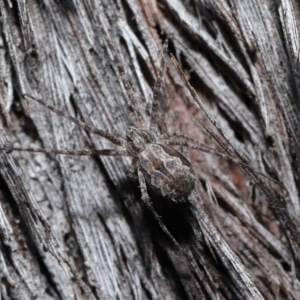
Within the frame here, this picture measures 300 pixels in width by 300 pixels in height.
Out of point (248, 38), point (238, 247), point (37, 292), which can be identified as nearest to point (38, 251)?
point (37, 292)

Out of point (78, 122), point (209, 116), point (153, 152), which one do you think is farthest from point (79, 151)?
point (209, 116)

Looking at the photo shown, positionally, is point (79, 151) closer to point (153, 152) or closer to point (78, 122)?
point (78, 122)

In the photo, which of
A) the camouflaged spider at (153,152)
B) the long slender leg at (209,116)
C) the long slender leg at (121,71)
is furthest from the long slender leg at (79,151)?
the long slender leg at (209,116)

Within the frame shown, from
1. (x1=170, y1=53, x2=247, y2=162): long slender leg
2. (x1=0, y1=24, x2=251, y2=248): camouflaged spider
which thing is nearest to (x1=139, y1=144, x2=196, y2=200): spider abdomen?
(x1=0, y1=24, x2=251, y2=248): camouflaged spider

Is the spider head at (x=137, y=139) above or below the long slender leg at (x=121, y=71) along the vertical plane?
below

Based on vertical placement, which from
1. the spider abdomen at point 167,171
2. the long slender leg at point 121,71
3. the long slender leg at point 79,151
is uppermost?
the long slender leg at point 121,71

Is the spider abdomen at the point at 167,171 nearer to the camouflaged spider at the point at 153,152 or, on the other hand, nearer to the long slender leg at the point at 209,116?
the camouflaged spider at the point at 153,152

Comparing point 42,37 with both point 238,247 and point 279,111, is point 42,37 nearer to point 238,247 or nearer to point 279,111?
point 279,111
